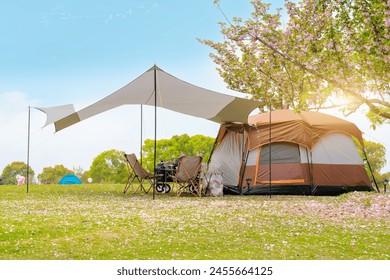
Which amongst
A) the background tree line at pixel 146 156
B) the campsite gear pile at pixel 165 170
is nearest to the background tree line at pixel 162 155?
the background tree line at pixel 146 156

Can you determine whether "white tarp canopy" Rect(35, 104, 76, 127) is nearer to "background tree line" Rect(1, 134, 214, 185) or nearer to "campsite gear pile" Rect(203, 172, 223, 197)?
"campsite gear pile" Rect(203, 172, 223, 197)

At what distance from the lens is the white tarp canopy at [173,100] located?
898 centimetres

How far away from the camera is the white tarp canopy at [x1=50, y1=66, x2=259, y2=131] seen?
898cm

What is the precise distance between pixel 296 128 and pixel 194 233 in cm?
645

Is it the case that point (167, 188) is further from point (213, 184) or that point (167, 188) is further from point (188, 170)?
point (188, 170)

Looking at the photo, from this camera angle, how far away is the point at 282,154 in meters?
10.6

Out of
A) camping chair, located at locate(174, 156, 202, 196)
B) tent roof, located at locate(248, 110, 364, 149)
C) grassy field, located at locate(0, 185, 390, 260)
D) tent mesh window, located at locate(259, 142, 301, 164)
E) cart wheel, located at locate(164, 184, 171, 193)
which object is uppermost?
tent roof, located at locate(248, 110, 364, 149)

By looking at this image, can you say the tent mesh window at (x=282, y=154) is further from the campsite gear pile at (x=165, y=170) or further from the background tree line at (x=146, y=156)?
the background tree line at (x=146, y=156)

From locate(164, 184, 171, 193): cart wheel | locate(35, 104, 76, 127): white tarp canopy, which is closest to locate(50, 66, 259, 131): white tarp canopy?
locate(35, 104, 76, 127): white tarp canopy

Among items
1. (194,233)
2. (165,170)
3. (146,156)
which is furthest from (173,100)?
(146,156)

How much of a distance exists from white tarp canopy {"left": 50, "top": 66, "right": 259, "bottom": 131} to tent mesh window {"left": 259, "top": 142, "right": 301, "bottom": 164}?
3.05 ft

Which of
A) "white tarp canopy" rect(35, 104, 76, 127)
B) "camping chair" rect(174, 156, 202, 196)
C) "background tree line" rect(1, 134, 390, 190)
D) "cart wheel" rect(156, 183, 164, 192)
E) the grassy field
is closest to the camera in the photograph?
the grassy field

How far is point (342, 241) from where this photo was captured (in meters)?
4.45

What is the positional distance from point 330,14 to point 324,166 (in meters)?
3.56
